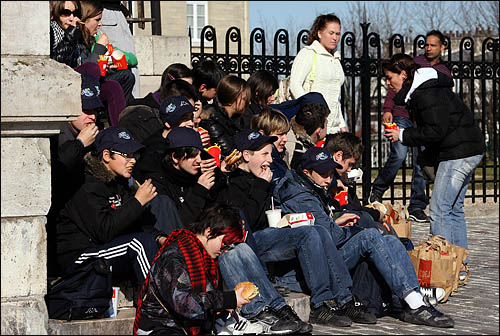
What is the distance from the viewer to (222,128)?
27.5ft

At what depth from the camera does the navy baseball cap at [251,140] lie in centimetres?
735

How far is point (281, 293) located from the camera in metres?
7.07

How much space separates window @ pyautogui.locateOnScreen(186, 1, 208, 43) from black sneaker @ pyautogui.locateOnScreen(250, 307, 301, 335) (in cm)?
3005

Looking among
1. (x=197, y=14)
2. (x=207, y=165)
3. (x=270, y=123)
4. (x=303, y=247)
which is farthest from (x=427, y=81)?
(x=197, y=14)

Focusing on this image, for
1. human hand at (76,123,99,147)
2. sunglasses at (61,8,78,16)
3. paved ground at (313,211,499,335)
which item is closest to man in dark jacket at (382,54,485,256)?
paved ground at (313,211,499,335)

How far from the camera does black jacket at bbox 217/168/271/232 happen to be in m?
7.15

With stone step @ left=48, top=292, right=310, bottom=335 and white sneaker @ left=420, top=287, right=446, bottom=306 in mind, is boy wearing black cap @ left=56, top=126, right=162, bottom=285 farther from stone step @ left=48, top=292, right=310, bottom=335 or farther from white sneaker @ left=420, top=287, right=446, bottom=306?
white sneaker @ left=420, top=287, right=446, bottom=306

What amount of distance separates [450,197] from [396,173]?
3.62 m

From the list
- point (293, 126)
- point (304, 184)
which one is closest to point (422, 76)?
point (293, 126)

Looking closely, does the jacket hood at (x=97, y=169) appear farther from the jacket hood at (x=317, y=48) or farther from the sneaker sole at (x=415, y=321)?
the jacket hood at (x=317, y=48)

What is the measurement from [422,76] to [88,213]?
414 centimetres

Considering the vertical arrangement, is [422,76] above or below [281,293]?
above

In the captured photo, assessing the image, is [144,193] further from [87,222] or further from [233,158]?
[233,158]

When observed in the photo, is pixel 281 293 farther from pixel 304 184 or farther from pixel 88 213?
pixel 88 213
